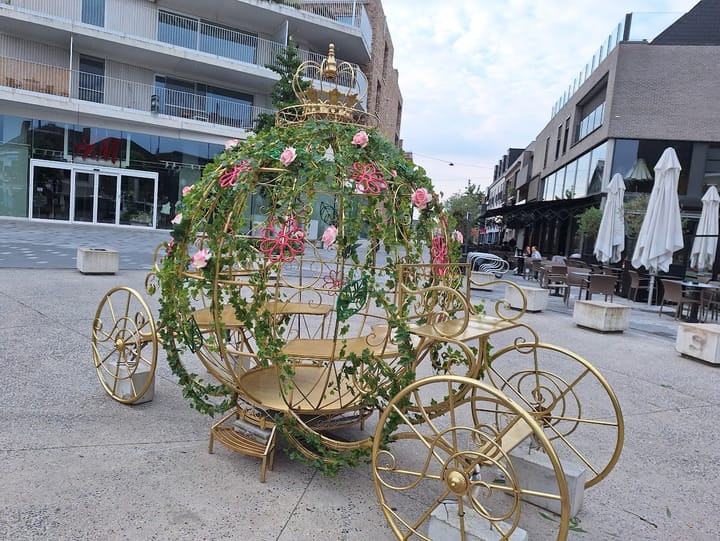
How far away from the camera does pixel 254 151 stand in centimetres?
326

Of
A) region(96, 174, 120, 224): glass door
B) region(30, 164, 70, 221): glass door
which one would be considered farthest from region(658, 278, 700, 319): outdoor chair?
region(30, 164, 70, 221): glass door

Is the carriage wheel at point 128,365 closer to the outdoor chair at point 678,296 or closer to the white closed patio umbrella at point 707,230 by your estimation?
the outdoor chair at point 678,296

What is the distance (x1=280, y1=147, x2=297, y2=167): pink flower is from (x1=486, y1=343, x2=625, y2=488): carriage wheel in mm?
1831

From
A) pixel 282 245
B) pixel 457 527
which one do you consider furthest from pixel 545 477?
pixel 282 245

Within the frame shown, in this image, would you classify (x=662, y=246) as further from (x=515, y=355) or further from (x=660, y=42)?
(x=660, y=42)

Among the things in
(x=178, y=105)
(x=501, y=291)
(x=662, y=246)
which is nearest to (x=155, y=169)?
(x=178, y=105)

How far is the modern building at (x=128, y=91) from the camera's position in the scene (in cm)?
2030

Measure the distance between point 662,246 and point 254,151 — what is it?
39.2 feet

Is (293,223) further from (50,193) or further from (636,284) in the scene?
(50,193)

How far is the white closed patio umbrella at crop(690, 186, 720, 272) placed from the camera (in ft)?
45.2

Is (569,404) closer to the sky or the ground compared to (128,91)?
closer to the ground

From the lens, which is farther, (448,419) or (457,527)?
(448,419)

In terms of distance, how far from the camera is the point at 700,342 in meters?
7.09

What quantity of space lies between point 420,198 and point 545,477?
1908 mm
